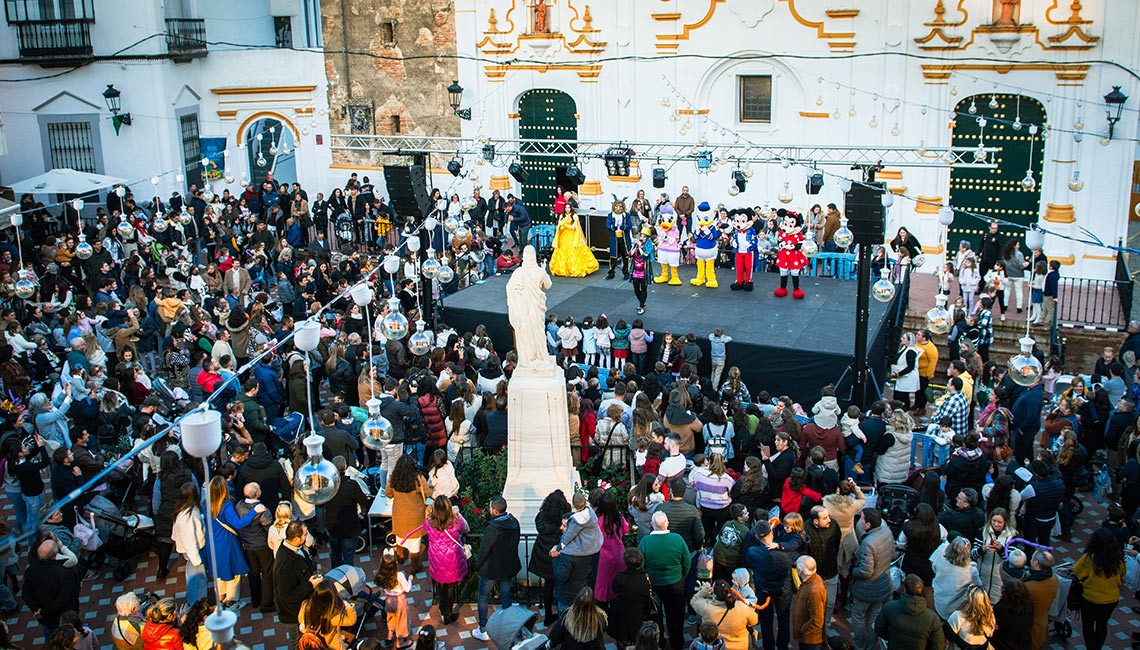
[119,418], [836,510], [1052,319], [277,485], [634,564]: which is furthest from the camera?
[1052,319]

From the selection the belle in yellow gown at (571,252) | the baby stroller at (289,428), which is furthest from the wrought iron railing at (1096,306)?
the baby stroller at (289,428)

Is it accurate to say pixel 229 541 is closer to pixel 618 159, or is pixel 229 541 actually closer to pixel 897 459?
pixel 897 459

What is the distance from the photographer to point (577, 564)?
27.7 ft

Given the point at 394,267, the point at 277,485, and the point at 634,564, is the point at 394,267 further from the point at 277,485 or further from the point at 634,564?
the point at 634,564

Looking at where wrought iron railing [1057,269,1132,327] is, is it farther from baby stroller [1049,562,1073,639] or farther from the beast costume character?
baby stroller [1049,562,1073,639]

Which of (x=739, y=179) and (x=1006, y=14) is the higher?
Answer: (x=1006, y=14)

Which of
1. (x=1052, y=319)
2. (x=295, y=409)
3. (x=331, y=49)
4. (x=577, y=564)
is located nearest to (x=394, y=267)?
(x=295, y=409)

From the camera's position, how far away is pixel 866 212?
12.9 metres

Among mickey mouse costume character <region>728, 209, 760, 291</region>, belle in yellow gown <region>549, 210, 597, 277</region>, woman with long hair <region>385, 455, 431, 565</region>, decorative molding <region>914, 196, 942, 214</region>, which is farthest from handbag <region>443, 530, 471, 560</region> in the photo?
decorative molding <region>914, 196, 942, 214</region>

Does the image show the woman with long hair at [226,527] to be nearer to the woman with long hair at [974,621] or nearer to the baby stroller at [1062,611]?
the woman with long hair at [974,621]

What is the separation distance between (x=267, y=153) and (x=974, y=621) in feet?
75.6

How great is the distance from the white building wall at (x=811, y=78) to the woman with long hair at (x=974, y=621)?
1309 cm

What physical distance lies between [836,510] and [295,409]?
259 inches

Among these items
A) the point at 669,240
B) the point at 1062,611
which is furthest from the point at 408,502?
the point at 669,240
